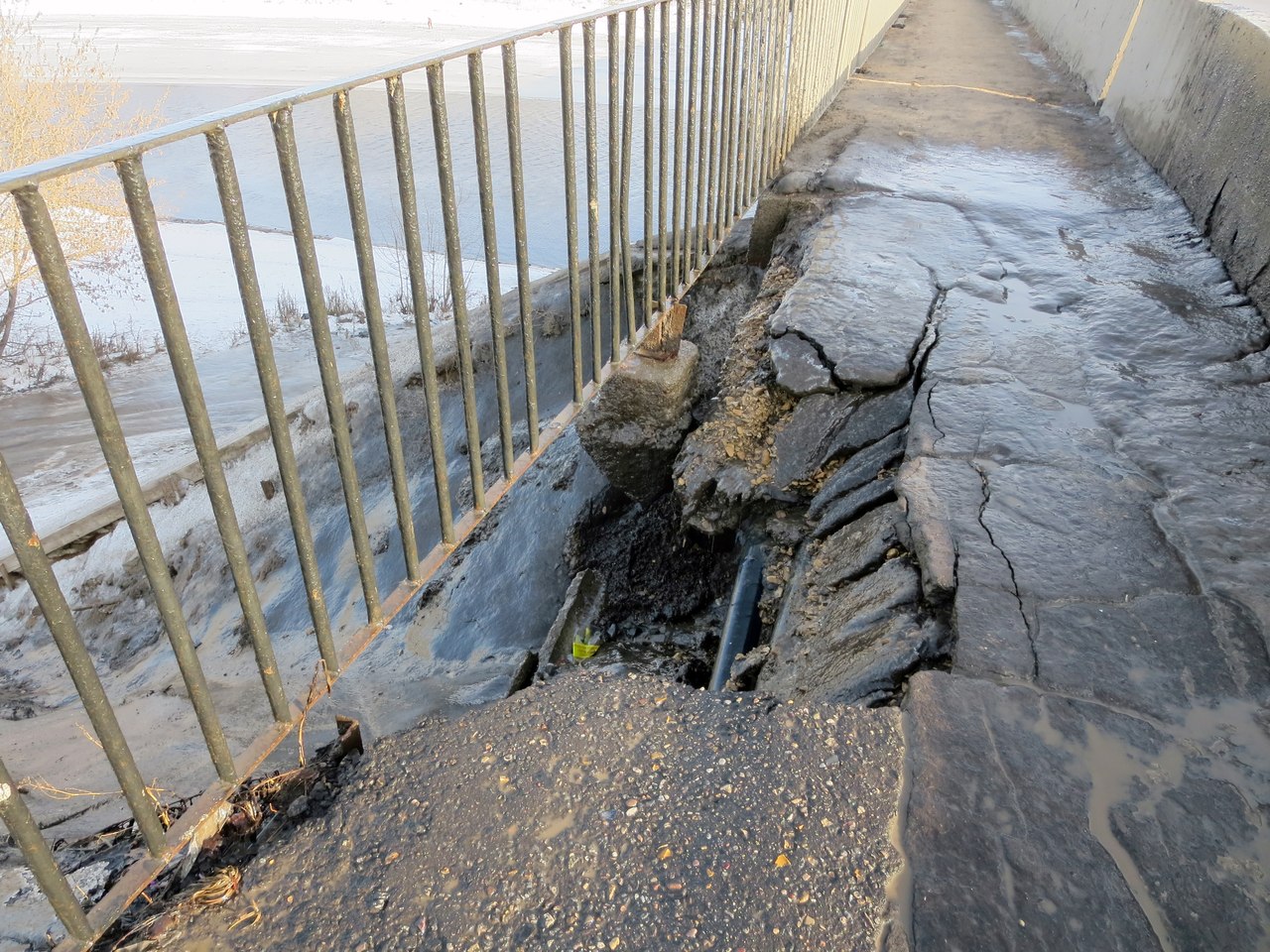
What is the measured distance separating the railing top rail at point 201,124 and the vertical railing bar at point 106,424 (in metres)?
0.03

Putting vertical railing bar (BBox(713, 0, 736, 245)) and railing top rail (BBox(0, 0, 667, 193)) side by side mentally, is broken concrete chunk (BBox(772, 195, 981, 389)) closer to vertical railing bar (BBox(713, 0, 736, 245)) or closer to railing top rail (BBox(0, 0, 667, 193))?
vertical railing bar (BBox(713, 0, 736, 245))

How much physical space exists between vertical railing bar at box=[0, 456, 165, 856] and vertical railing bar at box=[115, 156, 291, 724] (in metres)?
0.24

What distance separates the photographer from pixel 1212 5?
5074mm

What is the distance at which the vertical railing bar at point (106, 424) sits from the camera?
1.04 m

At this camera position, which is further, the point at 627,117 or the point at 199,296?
the point at 199,296

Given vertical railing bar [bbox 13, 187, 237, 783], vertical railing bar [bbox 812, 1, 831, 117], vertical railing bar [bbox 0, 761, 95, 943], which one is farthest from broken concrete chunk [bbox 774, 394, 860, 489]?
vertical railing bar [bbox 812, 1, 831, 117]

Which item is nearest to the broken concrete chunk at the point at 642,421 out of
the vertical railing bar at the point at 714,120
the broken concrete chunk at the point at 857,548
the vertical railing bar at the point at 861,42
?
the vertical railing bar at the point at 714,120

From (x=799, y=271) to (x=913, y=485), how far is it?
1.92 m

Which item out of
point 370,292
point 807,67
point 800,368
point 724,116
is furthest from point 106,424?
point 807,67

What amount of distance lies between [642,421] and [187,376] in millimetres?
2816

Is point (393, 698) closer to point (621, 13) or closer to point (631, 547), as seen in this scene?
point (631, 547)

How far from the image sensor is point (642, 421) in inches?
157

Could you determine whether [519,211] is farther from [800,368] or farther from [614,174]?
[800,368]

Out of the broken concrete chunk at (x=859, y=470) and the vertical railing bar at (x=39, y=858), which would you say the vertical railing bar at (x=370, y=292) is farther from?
the broken concrete chunk at (x=859, y=470)
